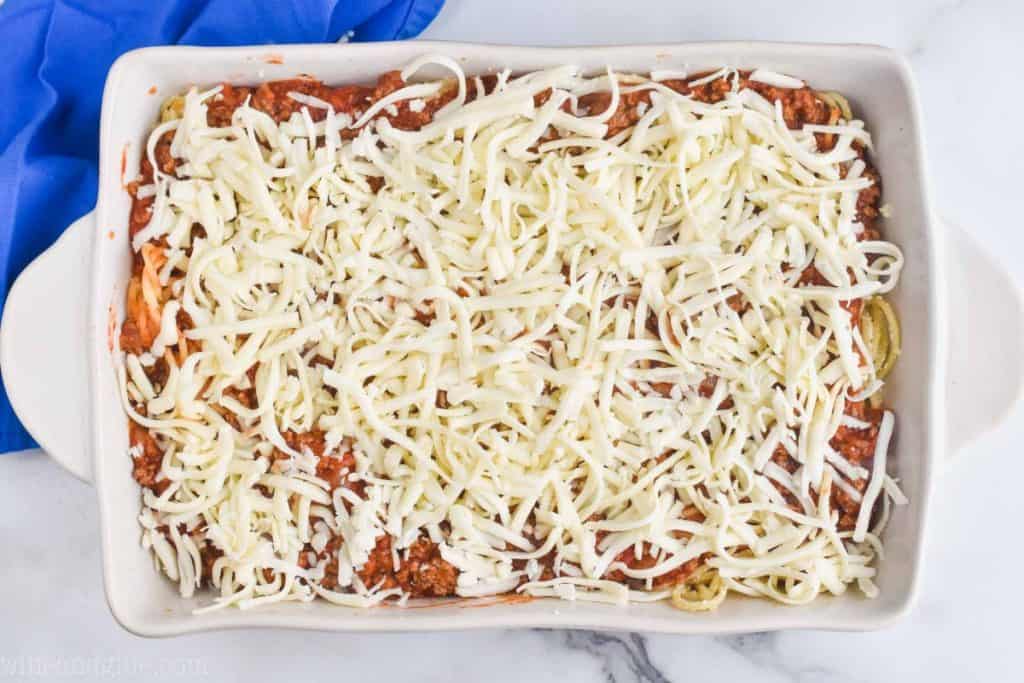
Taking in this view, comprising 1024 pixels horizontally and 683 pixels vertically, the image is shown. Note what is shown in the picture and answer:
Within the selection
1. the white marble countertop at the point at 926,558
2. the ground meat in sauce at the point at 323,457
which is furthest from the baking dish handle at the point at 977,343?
the ground meat in sauce at the point at 323,457

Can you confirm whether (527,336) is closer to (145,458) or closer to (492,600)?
(492,600)

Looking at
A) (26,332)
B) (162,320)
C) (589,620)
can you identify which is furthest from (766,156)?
(26,332)

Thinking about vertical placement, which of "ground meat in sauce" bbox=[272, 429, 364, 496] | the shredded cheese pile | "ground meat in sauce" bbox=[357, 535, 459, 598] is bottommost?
"ground meat in sauce" bbox=[357, 535, 459, 598]

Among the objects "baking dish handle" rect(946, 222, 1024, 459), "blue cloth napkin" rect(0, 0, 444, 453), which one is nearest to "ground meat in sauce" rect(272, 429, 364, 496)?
"blue cloth napkin" rect(0, 0, 444, 453)

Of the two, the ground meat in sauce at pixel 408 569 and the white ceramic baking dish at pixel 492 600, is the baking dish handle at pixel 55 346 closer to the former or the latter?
the white ceramic baking dish at pixel 492 600

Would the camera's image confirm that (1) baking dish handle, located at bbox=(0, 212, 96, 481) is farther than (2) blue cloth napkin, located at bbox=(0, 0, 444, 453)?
No

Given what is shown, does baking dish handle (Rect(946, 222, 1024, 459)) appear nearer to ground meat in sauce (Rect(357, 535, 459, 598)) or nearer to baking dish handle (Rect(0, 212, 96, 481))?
ground meat in sauce (Rect(357, 535, 459, 598))

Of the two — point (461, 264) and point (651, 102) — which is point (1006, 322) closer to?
point (651, 102)

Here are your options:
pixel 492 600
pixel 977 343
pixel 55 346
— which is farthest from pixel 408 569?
pixel 977 343
